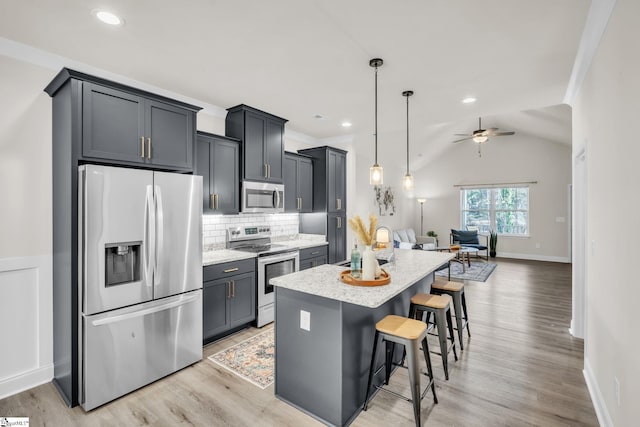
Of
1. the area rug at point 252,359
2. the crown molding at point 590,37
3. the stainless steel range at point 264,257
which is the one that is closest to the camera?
the crown molding at point 590,37

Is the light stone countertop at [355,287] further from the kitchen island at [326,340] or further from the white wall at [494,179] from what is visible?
the white wall at [494,179]

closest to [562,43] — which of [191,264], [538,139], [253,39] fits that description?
[253,39]

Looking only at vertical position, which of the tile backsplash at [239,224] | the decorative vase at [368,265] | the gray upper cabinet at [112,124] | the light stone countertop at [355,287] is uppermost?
the gray upper cabinet at [112,124]

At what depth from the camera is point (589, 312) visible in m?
2.66

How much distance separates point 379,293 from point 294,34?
1.98 m

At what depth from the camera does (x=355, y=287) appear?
215cm

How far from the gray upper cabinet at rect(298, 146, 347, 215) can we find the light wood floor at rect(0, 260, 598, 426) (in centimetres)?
257

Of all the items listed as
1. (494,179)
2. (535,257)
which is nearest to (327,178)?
(494,179)

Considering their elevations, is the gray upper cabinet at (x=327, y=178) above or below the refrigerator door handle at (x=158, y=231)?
above

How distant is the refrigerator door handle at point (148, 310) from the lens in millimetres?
2313

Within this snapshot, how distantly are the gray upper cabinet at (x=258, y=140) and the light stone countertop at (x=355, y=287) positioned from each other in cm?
187

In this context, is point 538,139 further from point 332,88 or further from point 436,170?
point 332,88

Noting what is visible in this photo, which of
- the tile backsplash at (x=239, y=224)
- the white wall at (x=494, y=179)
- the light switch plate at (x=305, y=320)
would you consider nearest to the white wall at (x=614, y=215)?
the light switch plate at (x=305, y=320)

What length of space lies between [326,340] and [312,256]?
101 inches
